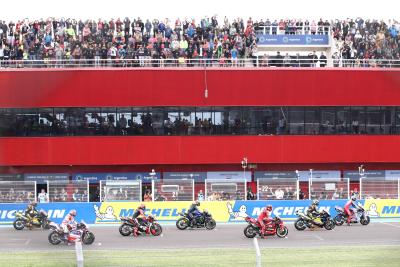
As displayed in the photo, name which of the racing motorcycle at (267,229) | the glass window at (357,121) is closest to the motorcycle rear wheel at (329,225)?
the racing motorcycle at (267,229)

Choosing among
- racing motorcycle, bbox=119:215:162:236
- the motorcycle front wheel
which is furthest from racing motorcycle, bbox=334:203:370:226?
racing motorcycle, bbox=119:215:162:236

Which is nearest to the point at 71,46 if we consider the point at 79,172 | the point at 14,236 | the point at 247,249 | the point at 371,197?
the point at 79,172

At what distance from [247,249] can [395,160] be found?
912 inches

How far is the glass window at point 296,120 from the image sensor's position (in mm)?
40875

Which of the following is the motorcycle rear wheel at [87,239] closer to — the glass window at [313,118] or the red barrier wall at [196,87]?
the red barrier wall at [196,87]

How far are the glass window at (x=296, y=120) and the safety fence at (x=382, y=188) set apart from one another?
8537 millimetres

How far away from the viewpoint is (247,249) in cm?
2084

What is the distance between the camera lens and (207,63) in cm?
4012

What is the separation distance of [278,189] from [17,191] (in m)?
11.8

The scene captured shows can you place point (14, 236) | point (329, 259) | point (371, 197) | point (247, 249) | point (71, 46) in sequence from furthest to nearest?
point (71, 46)
point (371, 197)
point (14, 236)
point (247, 249)
point (329, 259)

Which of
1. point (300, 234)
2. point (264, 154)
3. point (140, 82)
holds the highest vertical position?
point (140, 82)

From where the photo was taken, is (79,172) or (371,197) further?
(79,172)

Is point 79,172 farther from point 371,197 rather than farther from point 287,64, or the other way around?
point 371,197

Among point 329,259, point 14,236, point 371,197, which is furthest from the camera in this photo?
point 371,197
